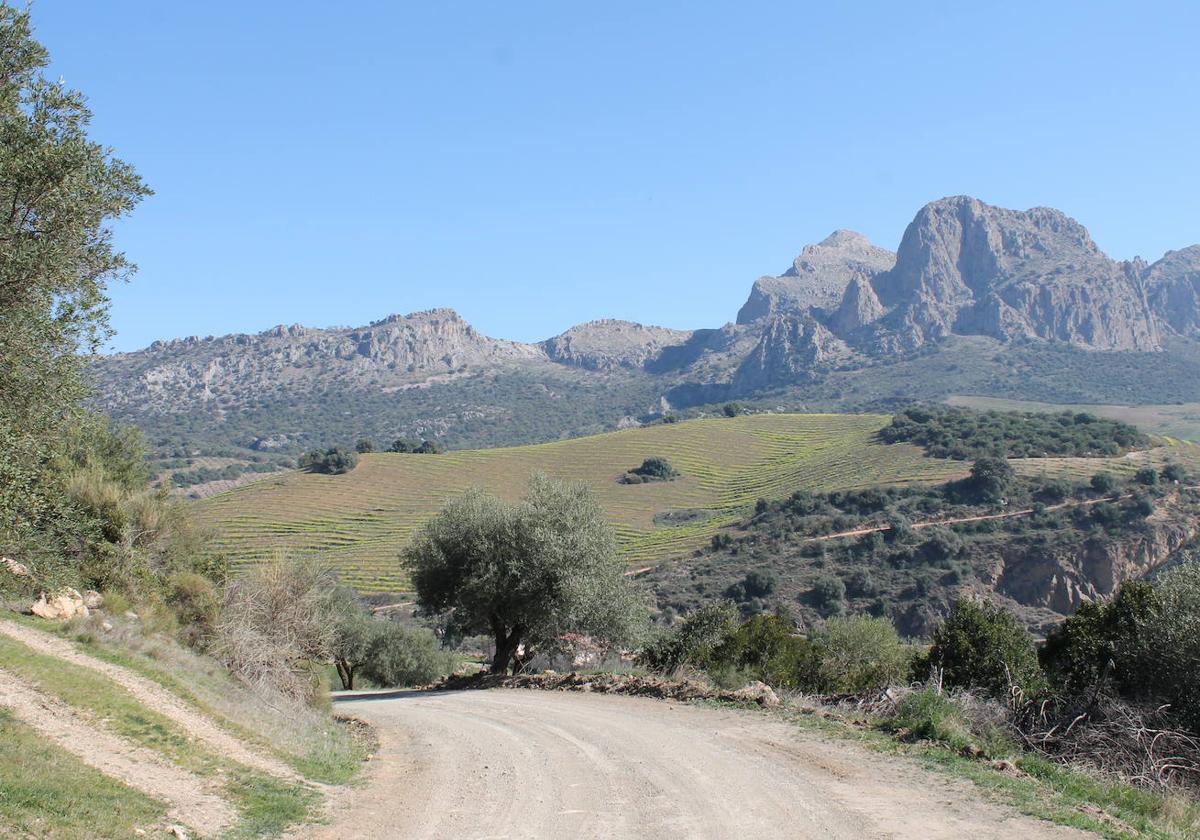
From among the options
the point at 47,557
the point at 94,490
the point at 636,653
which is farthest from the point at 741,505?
the point at 47,557

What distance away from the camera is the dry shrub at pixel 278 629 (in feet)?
51.4

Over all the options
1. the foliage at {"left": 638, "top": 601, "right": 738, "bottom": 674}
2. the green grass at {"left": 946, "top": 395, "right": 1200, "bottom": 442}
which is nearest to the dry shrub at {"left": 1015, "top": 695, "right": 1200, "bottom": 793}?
the foliage at {"left": 638, "top": 601, "right": 738, "bottom": 674}

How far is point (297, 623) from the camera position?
55.0 feet

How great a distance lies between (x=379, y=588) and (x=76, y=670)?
49356 millimetres

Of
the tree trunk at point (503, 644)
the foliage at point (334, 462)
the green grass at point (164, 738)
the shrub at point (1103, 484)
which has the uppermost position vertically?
the foliage at point (334, 462)

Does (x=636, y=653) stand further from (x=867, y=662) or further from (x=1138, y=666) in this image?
(x=1138, y=666)

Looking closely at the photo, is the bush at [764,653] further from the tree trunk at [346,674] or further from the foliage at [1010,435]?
the foliage at [1010,435]

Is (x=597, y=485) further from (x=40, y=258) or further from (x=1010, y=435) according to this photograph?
(x=40, y=258)

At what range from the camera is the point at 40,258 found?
10703 mm

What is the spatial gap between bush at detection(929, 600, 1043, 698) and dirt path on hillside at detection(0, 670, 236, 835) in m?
10.7

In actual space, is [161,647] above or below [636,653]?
above

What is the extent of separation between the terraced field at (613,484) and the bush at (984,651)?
4630 centimetres

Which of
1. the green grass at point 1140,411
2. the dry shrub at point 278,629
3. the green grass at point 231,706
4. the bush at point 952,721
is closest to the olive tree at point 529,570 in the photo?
the dry shrub at point 278,629

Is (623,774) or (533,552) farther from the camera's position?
(533,552)
